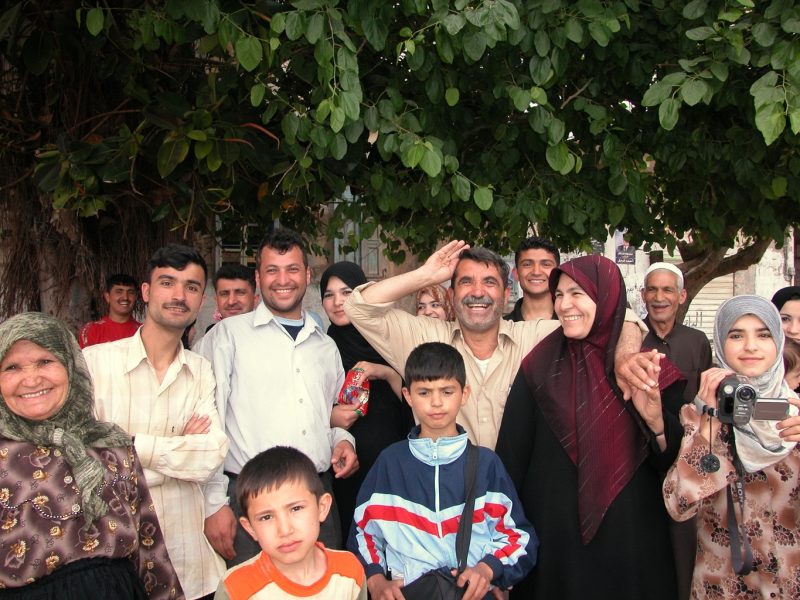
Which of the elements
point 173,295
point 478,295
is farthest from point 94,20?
point 478,295

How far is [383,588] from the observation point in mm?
2551

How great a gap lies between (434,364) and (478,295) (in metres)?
0.52

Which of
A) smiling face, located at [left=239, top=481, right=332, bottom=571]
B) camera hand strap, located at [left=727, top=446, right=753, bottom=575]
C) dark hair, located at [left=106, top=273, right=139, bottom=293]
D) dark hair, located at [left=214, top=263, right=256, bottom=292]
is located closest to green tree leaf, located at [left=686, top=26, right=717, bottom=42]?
camera hand strap, located at [left=727, top=446, right=753, bottom=575]

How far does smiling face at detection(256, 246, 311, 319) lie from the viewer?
3289 millimetres

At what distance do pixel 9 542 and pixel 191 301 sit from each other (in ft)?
3.78

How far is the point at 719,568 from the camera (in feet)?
8.58

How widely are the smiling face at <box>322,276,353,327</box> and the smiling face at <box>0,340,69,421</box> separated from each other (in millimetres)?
1706

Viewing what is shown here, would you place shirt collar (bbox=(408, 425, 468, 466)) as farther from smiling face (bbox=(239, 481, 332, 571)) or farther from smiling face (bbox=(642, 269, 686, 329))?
smiling face (bbox=(642, 269, 686, 329))

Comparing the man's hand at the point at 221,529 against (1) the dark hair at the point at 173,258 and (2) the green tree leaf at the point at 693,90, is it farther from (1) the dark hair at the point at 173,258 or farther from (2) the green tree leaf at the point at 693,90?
(2) the green tree leaf at the point at 693,90

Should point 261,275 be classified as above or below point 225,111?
below

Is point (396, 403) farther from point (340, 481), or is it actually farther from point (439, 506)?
point (439, 506)

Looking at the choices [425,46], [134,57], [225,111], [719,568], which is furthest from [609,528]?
[134,57]

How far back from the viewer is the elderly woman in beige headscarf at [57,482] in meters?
2.13

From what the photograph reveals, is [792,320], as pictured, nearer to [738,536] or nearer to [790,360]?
[790,360]
